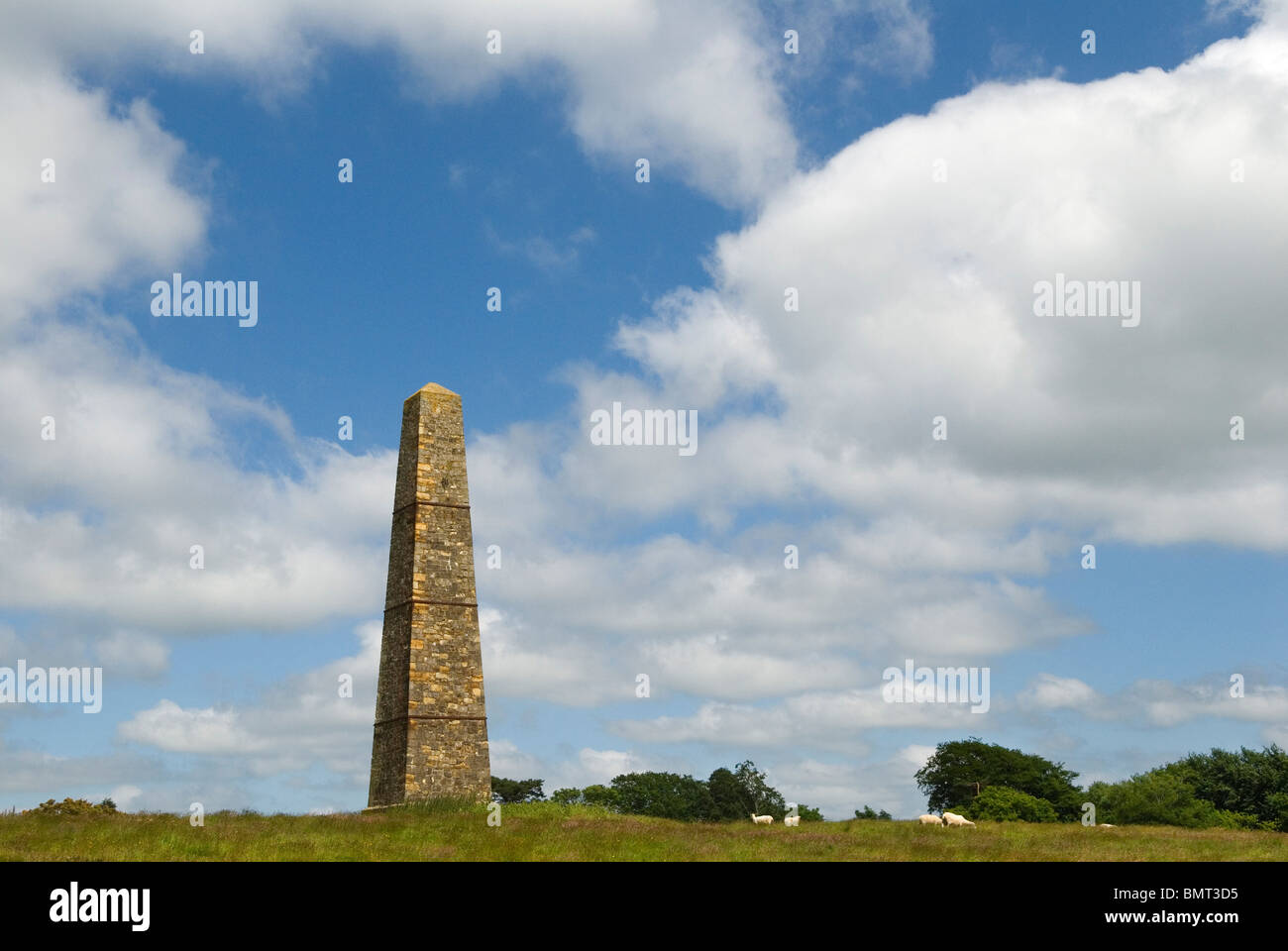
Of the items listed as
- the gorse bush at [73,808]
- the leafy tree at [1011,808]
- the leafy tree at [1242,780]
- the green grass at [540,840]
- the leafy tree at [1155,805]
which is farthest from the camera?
the leafy tree at [1242,780]

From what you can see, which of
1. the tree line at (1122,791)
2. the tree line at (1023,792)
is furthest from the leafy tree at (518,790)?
the tree line at (1122,791)

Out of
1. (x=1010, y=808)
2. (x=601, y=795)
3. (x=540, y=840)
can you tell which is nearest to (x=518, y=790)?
(x=601, y=795)

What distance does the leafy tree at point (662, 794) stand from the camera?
9269cm

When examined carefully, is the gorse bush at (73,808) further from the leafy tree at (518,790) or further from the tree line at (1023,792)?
the leafy tree at (518,790)

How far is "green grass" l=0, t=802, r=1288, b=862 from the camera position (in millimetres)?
25500

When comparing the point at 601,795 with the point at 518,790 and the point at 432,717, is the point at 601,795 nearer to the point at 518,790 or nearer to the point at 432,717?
the point at 518,790

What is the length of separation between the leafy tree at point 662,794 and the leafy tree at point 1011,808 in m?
25.9

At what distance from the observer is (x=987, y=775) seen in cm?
8950

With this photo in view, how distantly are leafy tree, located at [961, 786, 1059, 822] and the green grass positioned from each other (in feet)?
A: 92.1

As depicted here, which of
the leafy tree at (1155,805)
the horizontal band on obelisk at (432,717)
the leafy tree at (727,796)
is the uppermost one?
the horizontal band on obelisk at (432,717)
